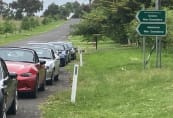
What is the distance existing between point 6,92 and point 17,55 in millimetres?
7325

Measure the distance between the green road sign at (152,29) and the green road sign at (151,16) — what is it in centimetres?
23

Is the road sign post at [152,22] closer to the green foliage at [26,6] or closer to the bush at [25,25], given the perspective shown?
the bush at [25,25]

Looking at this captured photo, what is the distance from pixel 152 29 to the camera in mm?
24484

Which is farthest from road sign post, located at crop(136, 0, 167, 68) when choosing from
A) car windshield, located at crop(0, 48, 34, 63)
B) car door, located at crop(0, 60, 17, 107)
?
car door, located at crop(0, 60, 17, 107)

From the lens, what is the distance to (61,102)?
52.0 feet

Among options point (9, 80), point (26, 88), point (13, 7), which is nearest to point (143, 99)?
point (26, 88)

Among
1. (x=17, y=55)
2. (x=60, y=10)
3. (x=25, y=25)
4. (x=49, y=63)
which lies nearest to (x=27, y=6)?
(x=60, y=10)

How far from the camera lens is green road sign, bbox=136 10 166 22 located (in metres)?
24.1

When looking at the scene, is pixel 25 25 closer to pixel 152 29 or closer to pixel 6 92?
pixel 152 29

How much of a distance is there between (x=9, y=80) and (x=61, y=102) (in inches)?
153

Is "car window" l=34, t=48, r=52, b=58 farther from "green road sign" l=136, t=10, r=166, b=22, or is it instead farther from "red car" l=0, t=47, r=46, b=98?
"red car" l=0, t=47, r=46, b=98

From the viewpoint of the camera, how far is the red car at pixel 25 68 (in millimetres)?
16531

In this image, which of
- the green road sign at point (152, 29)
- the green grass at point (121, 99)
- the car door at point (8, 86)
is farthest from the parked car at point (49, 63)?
the car door at point (8, 86)

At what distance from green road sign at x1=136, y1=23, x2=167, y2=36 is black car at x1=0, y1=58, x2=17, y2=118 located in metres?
12.1
